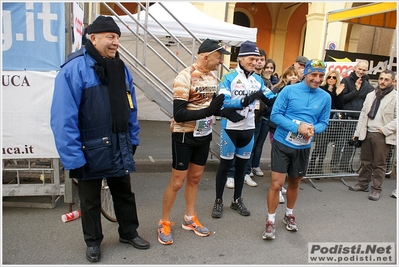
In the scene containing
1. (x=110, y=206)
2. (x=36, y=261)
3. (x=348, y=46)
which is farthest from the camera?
(x=348, y=46)

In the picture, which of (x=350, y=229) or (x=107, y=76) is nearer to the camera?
(x=107, y=76)

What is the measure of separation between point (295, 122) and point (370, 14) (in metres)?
5.81

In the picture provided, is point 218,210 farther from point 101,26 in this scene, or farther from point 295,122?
point 101,26

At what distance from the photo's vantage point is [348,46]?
46.6 ft

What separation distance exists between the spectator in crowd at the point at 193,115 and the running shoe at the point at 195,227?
0.13 feet

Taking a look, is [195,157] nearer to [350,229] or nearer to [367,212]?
[350,229]

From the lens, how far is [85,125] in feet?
8.27

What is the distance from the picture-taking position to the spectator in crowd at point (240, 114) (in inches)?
128

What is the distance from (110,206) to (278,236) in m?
1.94

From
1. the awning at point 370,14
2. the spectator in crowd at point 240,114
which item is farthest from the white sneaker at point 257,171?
the awning at point 370,14

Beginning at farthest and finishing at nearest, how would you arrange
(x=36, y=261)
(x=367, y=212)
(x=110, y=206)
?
(x=367, y=212) < (x=110, y=206) < (x=36, y=261)

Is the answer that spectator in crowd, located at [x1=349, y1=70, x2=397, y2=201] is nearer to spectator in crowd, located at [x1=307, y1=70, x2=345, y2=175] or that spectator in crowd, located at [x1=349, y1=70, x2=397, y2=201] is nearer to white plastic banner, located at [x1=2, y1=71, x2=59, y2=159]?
spectator in crowd, located at [x1=307, y1=70, x2=345, y2=175]

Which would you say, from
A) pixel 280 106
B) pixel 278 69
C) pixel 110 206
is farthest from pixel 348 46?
pixel 110 206

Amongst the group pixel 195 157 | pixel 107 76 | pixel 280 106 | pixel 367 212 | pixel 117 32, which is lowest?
pixel 367 212
